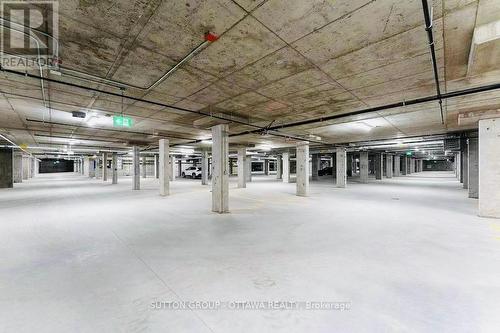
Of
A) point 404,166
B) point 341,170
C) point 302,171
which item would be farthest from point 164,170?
point 404,166

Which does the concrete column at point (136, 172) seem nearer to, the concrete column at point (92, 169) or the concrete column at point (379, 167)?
the concrete column at point (92, 169)

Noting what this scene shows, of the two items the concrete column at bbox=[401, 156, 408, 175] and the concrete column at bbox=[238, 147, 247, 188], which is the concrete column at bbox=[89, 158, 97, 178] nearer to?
the concrete column at bbox=[238, 147, 247, 188]

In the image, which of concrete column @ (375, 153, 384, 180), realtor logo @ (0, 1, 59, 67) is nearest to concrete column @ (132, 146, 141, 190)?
realtor logo @ (0, 1, 59, 67)

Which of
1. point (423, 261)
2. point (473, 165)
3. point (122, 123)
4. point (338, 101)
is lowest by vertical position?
point (423, 261)

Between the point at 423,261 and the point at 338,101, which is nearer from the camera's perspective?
the point at 423,261

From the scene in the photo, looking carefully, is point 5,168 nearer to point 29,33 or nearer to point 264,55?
point 29,33

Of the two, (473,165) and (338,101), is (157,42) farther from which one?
(473,165)

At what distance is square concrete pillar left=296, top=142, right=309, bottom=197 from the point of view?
12705 millimetres

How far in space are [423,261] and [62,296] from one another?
554 cm

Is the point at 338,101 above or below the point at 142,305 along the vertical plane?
above

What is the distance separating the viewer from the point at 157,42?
333cm

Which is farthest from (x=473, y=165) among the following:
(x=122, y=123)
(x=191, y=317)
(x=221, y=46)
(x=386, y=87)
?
(x=122, y=123)

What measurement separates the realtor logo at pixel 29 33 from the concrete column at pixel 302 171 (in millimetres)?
11431

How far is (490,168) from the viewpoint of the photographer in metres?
7.27
